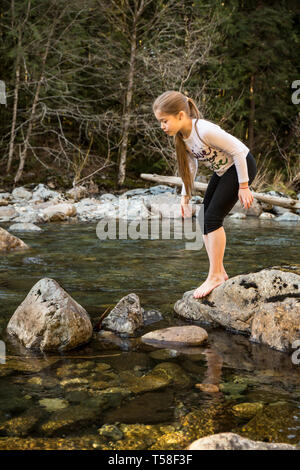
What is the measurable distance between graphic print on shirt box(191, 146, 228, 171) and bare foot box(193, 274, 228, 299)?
85cm

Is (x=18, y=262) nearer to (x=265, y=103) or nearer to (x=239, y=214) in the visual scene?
(x=239, y=214)

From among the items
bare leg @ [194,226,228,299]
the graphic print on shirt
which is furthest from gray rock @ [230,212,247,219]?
the graphic print on shirt

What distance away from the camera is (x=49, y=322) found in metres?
2.76

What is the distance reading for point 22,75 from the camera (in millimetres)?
14555

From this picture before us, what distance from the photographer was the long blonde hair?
311 cm

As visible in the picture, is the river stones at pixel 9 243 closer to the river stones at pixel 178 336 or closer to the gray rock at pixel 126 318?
the gray rock at pixel 126 318

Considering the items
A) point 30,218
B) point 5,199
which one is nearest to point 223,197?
point 30,218

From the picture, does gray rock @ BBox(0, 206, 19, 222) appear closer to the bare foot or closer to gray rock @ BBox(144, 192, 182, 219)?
gray rock @ BBox(144, 192, 182, 219)

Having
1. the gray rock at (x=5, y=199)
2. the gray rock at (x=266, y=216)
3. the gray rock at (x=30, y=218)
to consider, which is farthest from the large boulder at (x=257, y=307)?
the gray rock at (x=5, y=199)

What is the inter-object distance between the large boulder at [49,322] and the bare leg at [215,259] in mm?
983

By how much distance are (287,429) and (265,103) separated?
740 inches

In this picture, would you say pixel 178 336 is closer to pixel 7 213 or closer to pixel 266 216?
pixel 7 213

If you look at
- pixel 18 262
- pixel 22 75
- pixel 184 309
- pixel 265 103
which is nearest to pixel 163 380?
pixel 184 309

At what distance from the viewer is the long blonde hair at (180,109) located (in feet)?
10.2
